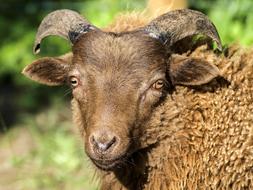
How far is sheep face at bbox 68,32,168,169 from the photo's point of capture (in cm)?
656

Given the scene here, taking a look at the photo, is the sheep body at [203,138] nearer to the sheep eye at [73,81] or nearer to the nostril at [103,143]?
the nostril at [103,143]

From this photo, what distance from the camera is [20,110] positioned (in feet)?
41.2

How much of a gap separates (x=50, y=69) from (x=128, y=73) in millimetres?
929

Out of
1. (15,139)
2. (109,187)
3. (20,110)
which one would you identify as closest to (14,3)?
(20,110)

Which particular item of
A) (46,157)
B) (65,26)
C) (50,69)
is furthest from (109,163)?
(46,157)

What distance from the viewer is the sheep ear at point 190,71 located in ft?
22.7

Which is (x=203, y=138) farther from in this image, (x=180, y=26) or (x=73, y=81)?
(x=73, y=81)

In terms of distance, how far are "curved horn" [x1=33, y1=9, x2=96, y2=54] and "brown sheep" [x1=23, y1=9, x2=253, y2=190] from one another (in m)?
0.01

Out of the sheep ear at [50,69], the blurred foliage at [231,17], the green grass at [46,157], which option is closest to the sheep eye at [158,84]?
the sheep ear at [50,69]

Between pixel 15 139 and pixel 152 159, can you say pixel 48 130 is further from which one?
pixel 152 159

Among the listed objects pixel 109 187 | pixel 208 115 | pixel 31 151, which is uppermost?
pixel 208 115

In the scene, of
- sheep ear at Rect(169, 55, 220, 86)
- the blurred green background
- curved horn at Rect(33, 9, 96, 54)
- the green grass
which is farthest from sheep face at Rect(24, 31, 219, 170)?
the green grass

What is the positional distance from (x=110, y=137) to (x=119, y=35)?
94cm

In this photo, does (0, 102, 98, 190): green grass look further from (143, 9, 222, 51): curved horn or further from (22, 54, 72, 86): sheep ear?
(143, 9, 222, 51): curved horn
